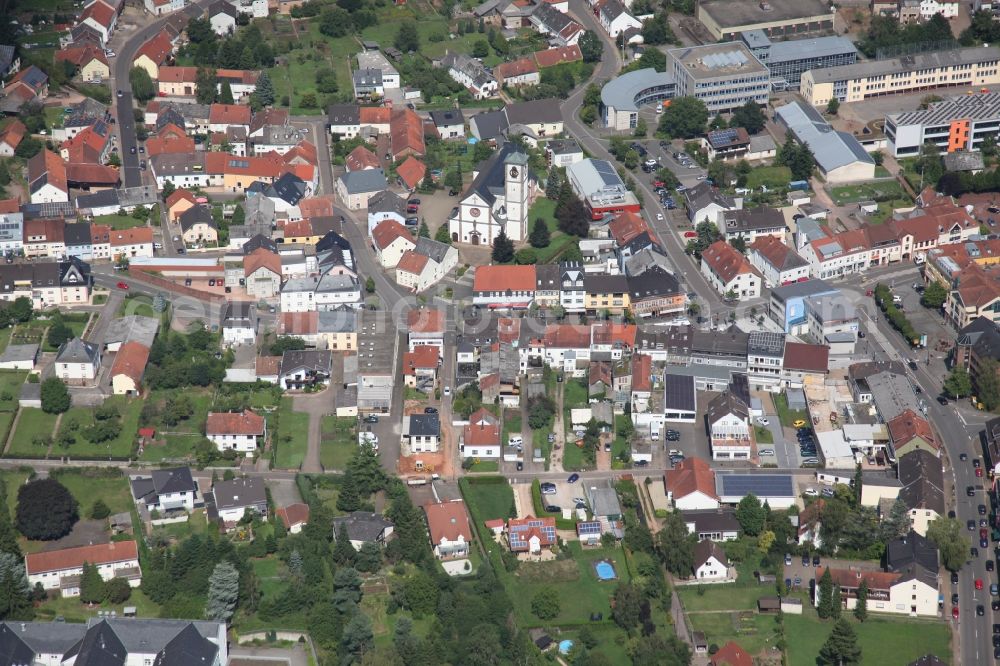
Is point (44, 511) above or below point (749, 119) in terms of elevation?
below

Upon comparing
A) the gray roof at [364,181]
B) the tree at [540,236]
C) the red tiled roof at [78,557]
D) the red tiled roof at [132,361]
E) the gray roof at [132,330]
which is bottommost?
the red tiled roof at [78,557]

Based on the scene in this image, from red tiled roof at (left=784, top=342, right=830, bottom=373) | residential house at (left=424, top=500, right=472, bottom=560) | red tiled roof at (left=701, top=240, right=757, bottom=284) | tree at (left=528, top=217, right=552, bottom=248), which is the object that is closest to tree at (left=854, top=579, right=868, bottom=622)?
red tiled roof at (left=784, top=342, right=830, bottom=373)

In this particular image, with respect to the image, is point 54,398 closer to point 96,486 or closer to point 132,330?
point 96,486

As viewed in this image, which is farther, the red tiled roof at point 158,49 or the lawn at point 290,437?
the red tiled roof at point 158,49

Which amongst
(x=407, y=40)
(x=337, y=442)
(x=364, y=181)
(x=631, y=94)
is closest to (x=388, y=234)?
(x=364, y=181)

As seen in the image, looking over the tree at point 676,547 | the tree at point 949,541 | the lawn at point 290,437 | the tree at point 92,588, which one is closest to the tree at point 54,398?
the lawn at point 290,437

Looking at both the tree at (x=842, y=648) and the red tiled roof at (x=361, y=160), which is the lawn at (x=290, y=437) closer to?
the red tiled roof at (x=361, y=160)

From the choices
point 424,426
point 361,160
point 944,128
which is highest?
point 944,128
